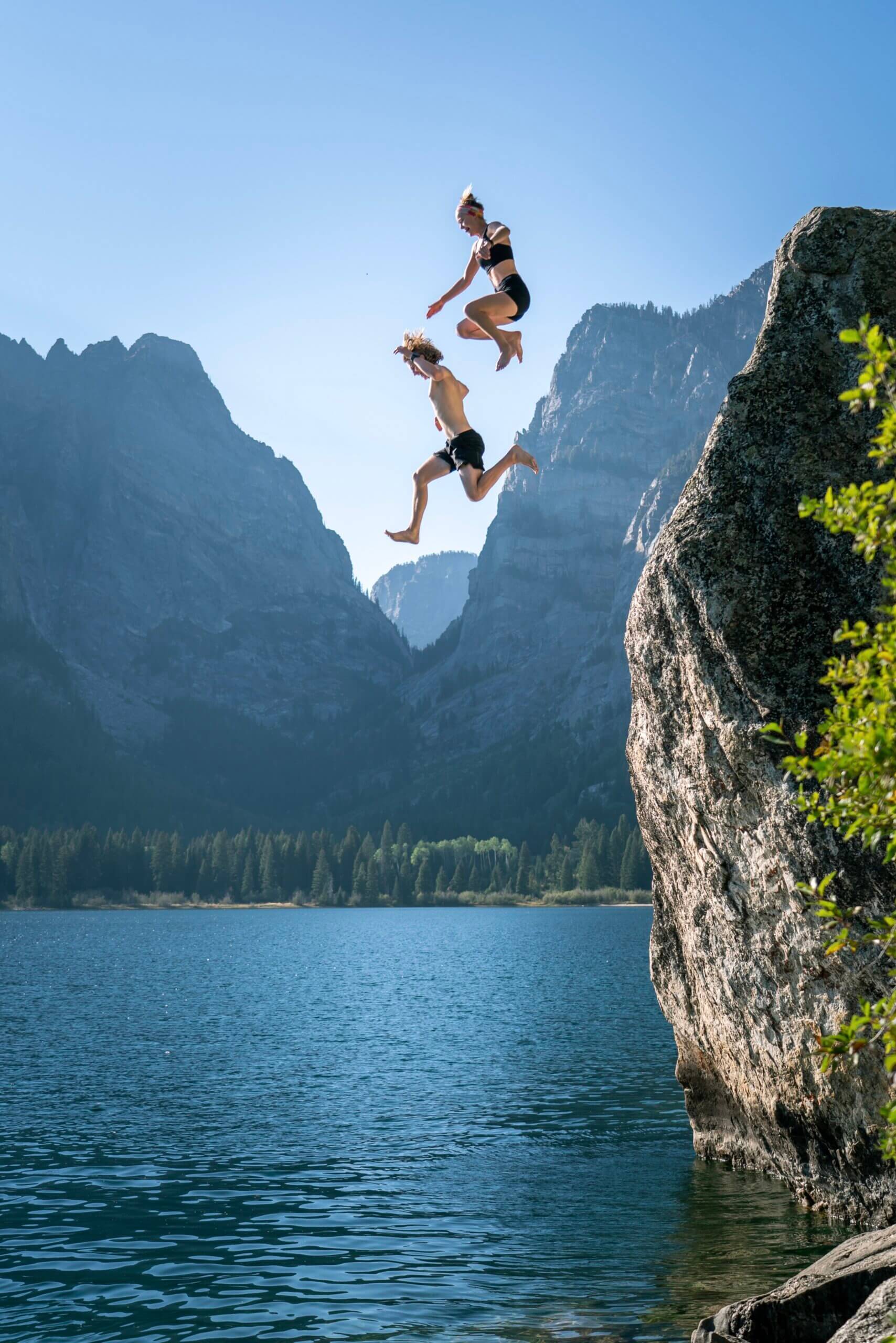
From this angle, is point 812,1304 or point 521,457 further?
point 521,457

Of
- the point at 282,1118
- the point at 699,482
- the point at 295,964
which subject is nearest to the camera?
the point at 699,482

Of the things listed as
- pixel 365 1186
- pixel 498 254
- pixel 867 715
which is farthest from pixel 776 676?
pixel 365 1186

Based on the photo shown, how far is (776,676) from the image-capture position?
16328 mm

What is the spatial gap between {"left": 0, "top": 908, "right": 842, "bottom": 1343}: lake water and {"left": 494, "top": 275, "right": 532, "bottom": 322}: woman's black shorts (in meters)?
12.4

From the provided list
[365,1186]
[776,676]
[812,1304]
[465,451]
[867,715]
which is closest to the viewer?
[867,715]

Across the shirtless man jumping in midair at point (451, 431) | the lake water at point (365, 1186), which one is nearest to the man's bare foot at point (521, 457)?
the shirtless man jumping in midair at point (451, 431)

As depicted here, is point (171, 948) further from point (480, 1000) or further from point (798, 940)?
point (798, 940)

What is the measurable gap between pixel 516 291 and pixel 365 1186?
734 inches

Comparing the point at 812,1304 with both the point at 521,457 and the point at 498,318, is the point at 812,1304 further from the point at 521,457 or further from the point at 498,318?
the point at 498,318

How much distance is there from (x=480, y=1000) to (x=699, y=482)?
166 ft

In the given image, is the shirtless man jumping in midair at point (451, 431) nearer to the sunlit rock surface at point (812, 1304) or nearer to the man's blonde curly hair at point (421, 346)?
the man's blonde curly hair at point (421, 346)

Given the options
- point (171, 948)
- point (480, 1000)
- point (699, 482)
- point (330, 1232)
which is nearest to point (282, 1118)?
Result: point (330, 1232)

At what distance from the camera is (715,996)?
19.6 m

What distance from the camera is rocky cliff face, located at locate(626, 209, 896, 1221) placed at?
1630 cm
